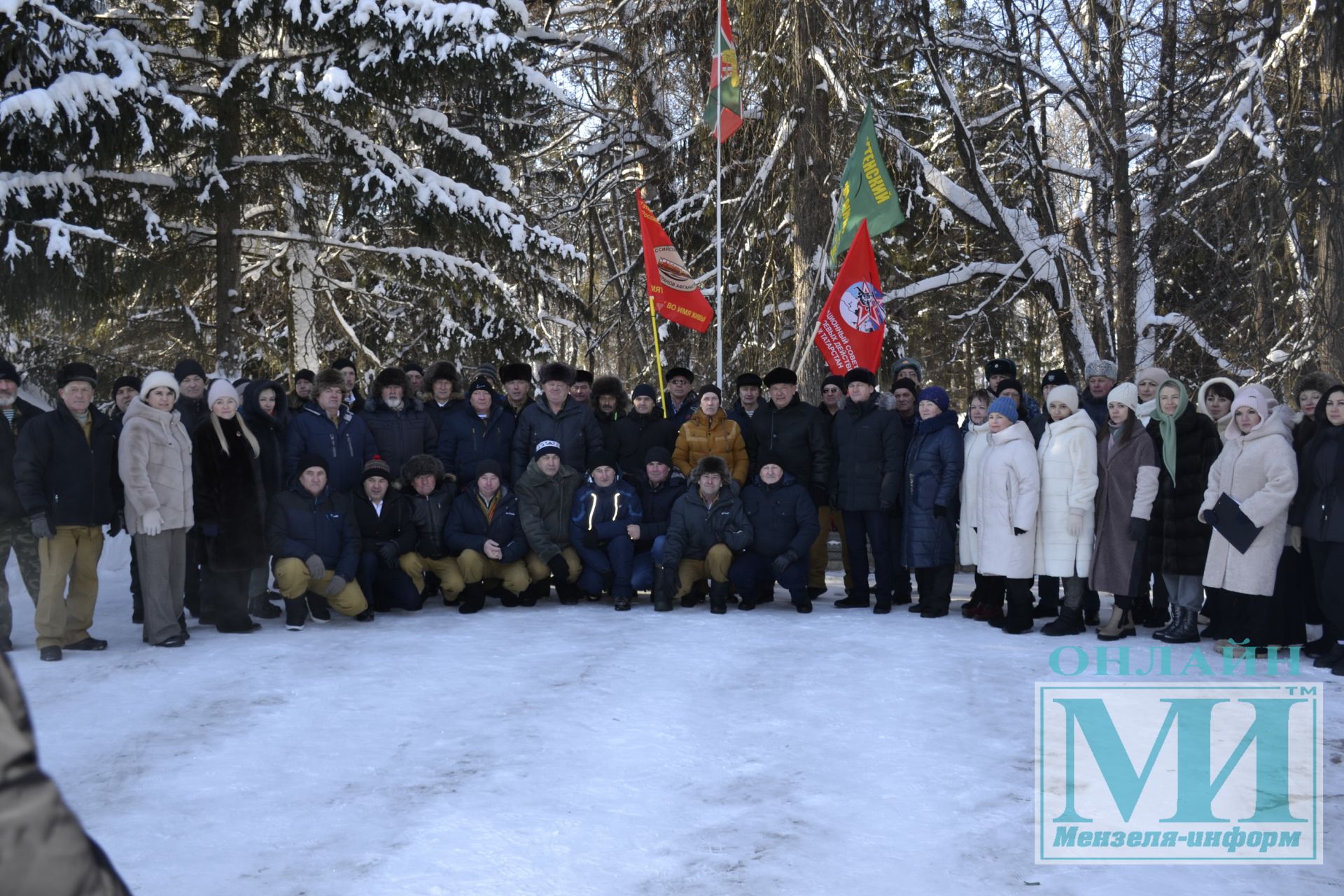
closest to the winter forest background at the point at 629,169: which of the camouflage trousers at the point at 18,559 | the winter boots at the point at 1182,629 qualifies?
the winter boots at the point at 1182,629

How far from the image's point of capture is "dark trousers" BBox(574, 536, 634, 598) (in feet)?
27.9

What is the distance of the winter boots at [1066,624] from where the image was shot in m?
7.45

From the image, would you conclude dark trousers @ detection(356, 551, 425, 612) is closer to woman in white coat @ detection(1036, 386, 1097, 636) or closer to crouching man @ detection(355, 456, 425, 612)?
crouching man @ detection(355, 456, 425, 612)

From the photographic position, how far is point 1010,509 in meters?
7.62

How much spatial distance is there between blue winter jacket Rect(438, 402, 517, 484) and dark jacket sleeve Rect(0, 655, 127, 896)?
7.87 metres

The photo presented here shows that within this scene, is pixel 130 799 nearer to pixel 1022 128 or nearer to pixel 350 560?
pixel 350 560

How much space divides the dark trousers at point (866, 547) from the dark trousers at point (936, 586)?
29cm

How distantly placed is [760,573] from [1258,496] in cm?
339

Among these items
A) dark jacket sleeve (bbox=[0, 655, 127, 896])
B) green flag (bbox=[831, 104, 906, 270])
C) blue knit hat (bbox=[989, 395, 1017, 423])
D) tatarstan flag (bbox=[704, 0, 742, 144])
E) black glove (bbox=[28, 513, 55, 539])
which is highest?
tatarstan flag (bbox=[704, 0, 742, 144])

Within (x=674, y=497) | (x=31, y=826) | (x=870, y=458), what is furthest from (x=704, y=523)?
(x=31, y=826)

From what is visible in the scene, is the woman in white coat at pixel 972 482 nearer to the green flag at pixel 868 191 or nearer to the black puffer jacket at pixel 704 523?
the black puffer jacket at pixel 704 523

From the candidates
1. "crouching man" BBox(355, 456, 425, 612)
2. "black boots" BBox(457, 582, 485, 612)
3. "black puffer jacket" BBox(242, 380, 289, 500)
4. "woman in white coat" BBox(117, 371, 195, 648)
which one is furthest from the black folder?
"woman in white coat" BBox(117, 371, 195, 648)

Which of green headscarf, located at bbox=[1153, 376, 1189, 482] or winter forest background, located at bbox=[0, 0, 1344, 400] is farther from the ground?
winter forest background, located at bbox=[0, 0, 1344, 400]

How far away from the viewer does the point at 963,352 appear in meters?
20.8
